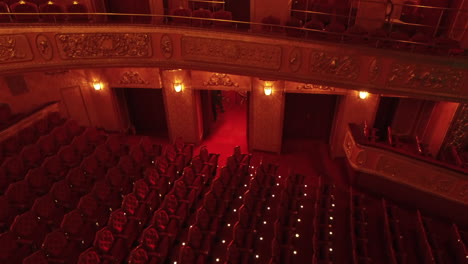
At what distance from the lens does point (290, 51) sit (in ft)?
17.3

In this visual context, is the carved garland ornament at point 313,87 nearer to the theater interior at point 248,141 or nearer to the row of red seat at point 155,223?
the theater interior at point 248,141

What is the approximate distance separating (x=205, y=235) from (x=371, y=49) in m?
3.79

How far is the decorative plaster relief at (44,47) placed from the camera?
5.56m

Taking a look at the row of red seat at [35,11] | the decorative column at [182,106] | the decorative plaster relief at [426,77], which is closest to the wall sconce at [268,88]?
the decorative column at [182,106]

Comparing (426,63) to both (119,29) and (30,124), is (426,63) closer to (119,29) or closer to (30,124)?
(119,29)

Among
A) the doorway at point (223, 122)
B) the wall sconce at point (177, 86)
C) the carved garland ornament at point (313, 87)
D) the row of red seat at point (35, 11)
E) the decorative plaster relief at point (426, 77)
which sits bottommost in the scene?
the doorway at point (223, 122)

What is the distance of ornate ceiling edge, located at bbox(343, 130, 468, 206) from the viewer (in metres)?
5.06

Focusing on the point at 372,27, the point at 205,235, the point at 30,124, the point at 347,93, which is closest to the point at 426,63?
the point at 372,27

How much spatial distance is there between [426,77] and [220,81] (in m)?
3.90

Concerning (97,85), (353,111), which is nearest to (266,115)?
(353,111)

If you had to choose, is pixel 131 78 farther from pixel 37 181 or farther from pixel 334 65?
pixel 334 65

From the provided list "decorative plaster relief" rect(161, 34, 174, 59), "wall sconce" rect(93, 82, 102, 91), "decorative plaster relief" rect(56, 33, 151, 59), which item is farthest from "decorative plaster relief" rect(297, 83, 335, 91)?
"wall sconce" rect(93, 82, 102, 91)

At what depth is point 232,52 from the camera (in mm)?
5562

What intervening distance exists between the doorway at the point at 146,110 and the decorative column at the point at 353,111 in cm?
430
